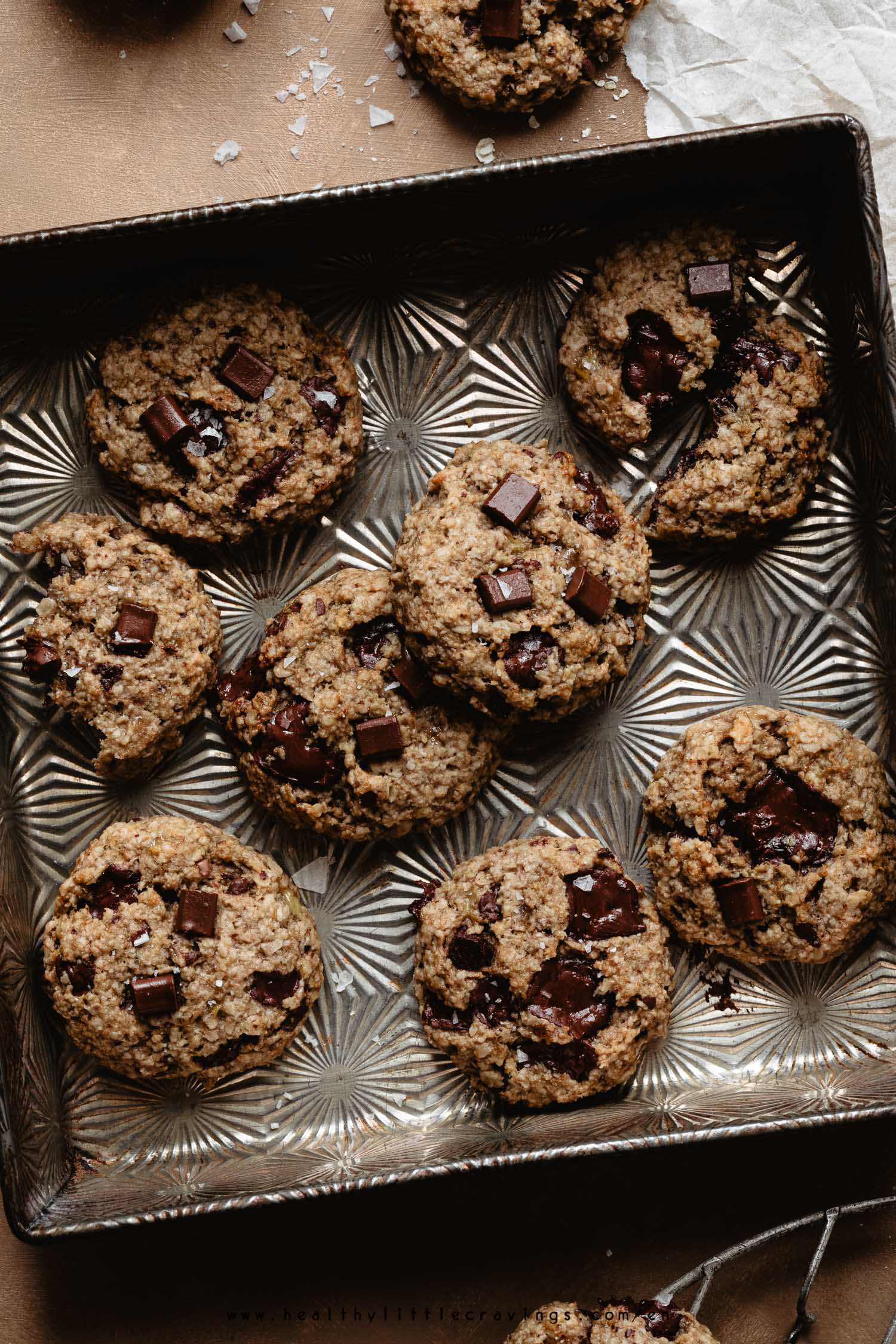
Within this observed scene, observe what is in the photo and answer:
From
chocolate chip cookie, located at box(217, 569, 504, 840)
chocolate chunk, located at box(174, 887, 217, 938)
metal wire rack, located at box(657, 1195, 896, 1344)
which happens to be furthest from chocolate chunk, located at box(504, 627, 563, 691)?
metal wire rack, located at box(657, 1195, 896, 1344)

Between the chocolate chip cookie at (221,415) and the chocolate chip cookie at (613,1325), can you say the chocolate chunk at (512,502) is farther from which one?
the chocolate chip cookie at (613,1325)

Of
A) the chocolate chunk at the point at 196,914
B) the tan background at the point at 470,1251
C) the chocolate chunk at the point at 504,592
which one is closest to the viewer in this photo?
the chocolate chunk at the point at 504,592

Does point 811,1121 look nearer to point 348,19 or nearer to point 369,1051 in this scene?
point 369,1051

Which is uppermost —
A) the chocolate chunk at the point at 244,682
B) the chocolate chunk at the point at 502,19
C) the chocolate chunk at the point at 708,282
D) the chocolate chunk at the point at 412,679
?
the chocolate chunk at the point at 502,19

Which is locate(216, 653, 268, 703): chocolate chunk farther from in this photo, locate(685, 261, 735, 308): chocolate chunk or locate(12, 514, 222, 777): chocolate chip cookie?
locate(685, 261, 735, 308): chocolate chunk

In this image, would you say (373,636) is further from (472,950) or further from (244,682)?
(472,950)

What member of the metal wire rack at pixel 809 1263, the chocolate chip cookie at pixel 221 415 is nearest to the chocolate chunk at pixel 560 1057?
the metal wire rack at pixel 809 1263

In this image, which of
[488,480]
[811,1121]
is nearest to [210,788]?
[488,480]
